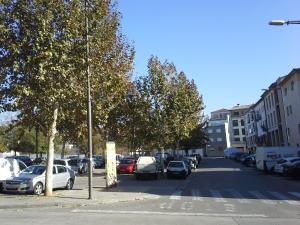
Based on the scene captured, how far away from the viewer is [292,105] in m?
63.7

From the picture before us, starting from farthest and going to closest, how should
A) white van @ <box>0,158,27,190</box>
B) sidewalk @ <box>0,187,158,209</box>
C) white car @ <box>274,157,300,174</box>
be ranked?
1. white car @ <box>274,157,300,174</box>
2. white van @ <box>0,158,27,190</box>
3. sidewalk @ <box>0,187,158,209</box>

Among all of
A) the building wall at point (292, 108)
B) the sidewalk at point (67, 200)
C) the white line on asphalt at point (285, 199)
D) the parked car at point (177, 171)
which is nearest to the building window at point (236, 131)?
the building wall at point (292, 108)

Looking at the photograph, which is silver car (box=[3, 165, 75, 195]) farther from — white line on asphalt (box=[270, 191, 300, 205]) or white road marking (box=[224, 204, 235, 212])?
white line on asphalt (box=[270, 191, 300, 205])

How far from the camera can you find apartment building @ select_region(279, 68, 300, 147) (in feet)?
197

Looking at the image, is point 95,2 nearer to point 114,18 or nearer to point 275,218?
point 114,18

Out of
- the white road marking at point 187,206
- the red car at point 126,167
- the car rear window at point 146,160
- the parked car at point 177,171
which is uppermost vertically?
the car rear window at point 146,160

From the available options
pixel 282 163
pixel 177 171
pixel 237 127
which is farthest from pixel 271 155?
pixel 237 127

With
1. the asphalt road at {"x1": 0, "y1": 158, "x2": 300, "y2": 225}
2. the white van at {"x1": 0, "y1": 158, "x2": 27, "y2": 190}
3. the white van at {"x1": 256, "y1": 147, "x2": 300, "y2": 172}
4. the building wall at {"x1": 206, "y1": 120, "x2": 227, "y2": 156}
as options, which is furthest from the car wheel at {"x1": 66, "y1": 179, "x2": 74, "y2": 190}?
the building wall at {"x1": 206, "y1": 120, "x2": 227, "y2": 156}

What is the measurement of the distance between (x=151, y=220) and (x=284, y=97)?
57.0 m

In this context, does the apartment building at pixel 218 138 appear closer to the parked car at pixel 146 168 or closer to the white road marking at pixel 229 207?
the parked car at pixel 146 168

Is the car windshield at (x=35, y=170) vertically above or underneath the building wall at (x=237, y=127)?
underneath

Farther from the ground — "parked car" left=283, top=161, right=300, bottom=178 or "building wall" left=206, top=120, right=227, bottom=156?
"building wall" left=206, top=120, right=227, bottom=156

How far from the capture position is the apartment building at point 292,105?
197 feet

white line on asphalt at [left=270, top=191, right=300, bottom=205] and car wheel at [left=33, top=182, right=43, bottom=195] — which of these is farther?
car wheel at [left=33, top=182, right=43, bottom=195]
